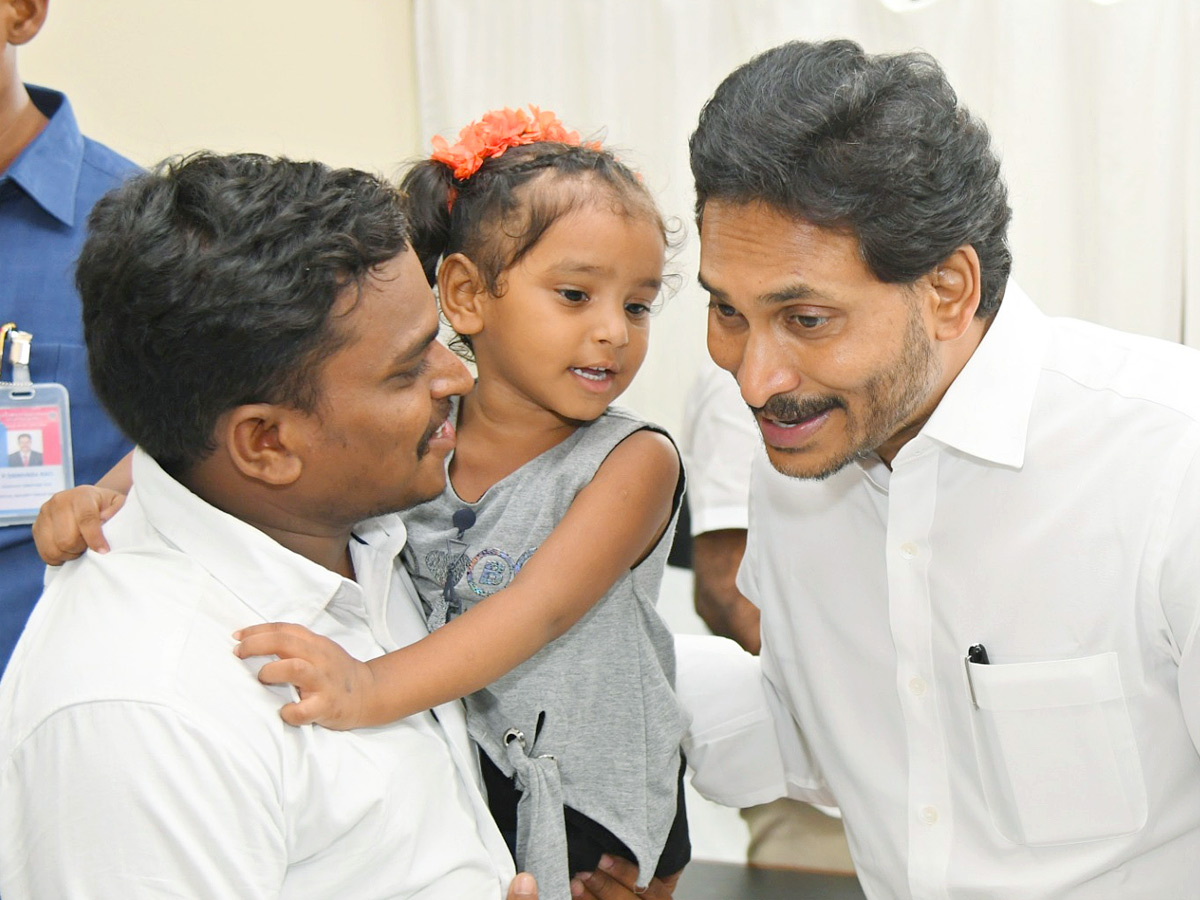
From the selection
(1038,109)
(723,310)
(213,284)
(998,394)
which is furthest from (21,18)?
(1038,109)

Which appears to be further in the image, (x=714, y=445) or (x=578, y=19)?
(x=578, y=19)

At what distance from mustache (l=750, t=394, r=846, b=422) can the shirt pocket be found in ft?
1.22

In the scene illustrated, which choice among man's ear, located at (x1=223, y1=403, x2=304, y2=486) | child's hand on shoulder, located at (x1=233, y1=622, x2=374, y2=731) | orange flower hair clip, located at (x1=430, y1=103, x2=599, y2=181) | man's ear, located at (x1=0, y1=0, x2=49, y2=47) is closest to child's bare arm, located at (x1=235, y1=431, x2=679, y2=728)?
child's hand on shoulder, located at (x1=233, y1=622, x2=374, y2=731)

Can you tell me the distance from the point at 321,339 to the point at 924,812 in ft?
3.21

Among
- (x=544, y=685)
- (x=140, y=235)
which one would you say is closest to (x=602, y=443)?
(x=544, y=685)

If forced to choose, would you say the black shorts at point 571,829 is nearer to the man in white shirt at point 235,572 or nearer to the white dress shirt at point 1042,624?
the man in white shirt at point 235,572

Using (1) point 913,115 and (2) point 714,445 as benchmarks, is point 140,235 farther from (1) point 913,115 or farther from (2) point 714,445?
(2) point 714,445

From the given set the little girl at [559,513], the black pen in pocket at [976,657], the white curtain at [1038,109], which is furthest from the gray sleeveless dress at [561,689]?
the white curtain at [1038,109]

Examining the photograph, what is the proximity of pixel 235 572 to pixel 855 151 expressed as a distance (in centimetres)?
85

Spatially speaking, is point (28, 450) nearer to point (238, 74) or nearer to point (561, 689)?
point (561, 689)

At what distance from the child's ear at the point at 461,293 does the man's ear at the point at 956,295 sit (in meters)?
0.68

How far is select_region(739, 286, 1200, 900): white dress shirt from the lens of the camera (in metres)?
1.40

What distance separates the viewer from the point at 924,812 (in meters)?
1.55

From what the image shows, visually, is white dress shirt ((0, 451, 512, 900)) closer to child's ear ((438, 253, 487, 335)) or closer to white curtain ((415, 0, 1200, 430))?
child's ear ((438, 253, 487, 335))
